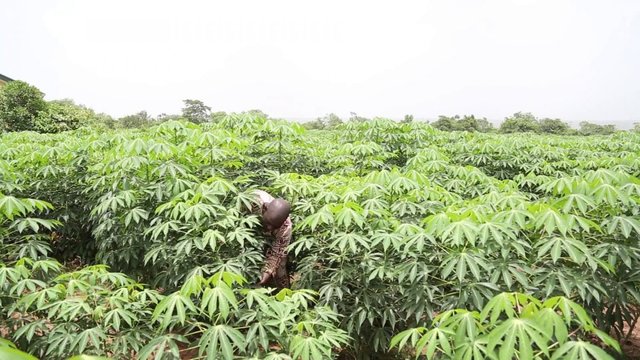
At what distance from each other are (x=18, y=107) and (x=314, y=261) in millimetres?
17433

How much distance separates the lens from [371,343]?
122 inches

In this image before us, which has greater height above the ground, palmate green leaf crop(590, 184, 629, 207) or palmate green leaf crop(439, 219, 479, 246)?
palmate green leaf crop(590, 184, 629, 207)

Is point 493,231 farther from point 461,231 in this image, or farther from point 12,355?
point 12,355

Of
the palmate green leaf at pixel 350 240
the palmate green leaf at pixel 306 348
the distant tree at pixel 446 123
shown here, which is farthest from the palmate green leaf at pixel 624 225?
the distant tree at pixel 446 123

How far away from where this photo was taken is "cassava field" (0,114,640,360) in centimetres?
186

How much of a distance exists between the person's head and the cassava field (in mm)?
133

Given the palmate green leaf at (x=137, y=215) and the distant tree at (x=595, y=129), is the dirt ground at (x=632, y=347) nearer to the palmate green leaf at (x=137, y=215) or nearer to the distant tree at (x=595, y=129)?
the palmate green leaf at (x=137, y=215)

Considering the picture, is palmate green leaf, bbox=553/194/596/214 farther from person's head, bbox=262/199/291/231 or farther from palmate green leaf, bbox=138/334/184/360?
palmate green leaf, bbox=138/334/184/360

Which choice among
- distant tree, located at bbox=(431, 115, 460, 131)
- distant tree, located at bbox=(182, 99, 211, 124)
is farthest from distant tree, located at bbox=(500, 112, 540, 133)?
distant tree, located at bbox=(182, 99, 211, 124)

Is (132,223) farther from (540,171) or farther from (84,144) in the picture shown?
(540,171)

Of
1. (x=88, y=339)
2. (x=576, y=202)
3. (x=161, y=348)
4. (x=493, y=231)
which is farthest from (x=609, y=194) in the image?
(x=88, y=339)

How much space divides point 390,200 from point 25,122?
686 inches

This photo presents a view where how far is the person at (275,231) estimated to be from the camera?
10.9 feet

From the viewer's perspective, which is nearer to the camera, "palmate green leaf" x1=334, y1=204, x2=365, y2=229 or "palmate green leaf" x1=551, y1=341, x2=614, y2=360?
"palmate green leaf" x1=551, y1=341, x2=614, y2=360
